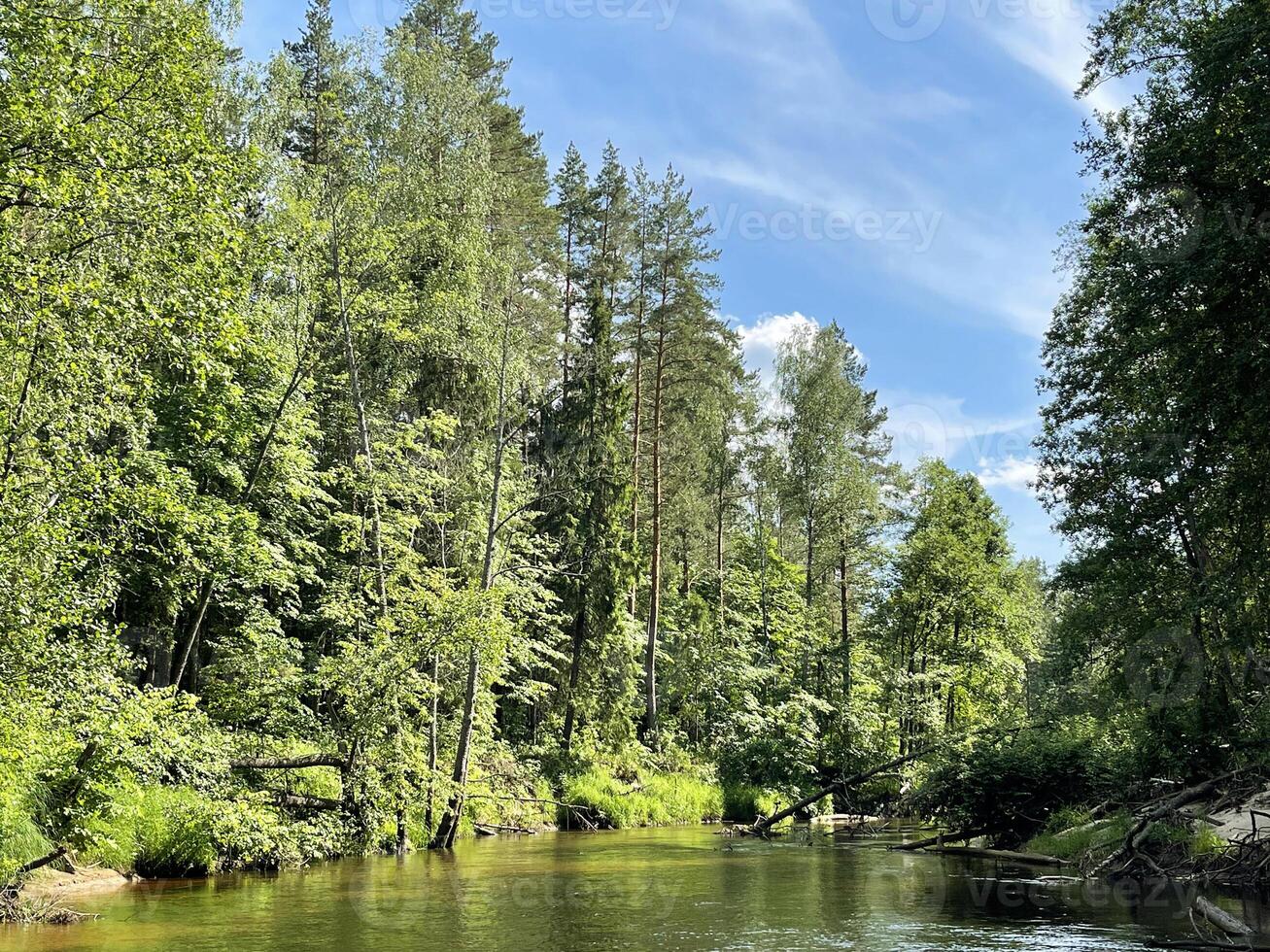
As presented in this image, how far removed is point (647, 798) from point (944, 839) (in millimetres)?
10642

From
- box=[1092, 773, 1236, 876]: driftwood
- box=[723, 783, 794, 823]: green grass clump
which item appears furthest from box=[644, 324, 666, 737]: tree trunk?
box=[1092, 773, 1236, 876]: driftwood

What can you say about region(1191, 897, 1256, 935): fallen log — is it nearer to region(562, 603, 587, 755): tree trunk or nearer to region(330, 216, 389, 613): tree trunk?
region(330, 216, 389, 613): tree trunk

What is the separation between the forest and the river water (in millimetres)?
2058

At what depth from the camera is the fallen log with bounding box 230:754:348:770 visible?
1740 cm

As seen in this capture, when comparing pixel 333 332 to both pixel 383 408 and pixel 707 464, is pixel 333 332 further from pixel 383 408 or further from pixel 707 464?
pixel 707 464

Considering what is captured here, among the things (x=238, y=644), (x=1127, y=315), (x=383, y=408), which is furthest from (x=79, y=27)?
(x=383, y=408)

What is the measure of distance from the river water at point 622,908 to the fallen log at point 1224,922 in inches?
13.7

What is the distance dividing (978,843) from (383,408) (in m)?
18.7

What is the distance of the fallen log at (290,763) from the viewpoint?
17398 mm

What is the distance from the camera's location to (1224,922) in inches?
378

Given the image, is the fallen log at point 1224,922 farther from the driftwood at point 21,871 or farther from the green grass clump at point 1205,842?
the driftwood at point 21,871

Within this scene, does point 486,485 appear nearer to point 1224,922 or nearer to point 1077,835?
point 1077,835

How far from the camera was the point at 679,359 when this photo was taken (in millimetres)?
35500

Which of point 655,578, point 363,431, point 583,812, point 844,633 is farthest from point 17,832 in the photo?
point 844,633
